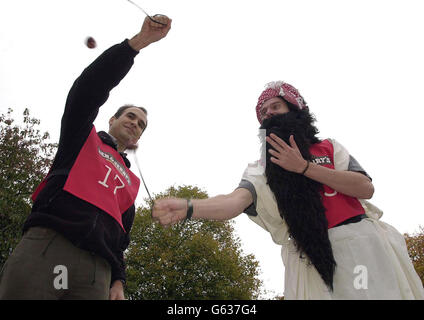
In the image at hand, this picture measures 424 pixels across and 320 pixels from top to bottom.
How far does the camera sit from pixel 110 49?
2.91m

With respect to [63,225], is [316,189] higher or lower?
higher

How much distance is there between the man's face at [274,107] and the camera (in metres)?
3.10

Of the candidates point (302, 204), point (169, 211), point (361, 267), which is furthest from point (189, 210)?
point (361, 267)

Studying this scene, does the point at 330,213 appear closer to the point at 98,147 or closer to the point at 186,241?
the point at 98,147

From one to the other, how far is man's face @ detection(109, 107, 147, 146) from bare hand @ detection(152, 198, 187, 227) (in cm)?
204

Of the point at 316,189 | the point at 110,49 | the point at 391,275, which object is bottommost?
the point at 391,275

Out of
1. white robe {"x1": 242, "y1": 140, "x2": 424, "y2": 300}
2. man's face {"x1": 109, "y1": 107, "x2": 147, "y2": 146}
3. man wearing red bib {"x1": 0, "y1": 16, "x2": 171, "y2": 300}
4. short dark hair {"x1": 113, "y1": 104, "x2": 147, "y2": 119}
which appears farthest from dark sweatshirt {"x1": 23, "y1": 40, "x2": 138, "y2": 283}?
white robe {"x1": 242, "y1": 140, "x2": 424, "y2": 300}

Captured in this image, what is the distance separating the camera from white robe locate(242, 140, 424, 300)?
2136 mm

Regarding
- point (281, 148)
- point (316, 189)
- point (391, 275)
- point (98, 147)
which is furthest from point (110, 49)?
point (391, 275)

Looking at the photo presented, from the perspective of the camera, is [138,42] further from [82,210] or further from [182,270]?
[182,270]

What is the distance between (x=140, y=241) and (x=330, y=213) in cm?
2019

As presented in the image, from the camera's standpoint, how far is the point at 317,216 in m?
2.35

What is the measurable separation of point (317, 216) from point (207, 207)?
0.78 m
